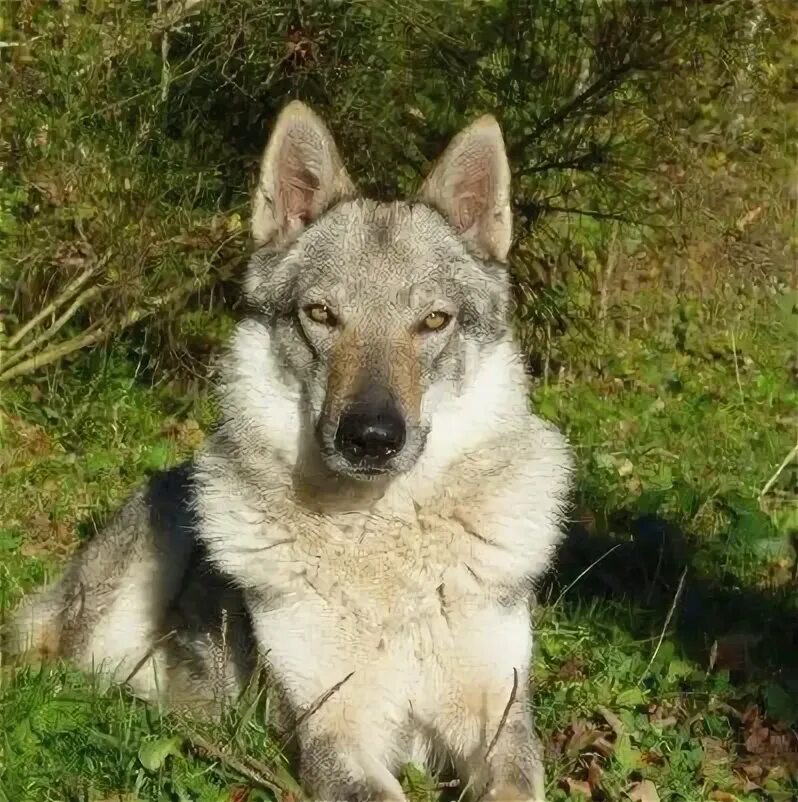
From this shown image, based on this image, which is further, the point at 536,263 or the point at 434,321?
the point at 536,263

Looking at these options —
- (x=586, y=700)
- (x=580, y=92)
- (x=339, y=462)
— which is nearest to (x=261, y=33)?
(x=580, y=92)

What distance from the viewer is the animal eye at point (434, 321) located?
398cm

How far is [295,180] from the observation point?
430cm

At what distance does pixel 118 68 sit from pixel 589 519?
3.40m

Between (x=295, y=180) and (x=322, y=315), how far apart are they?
589 mm

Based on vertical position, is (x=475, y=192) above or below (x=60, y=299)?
above

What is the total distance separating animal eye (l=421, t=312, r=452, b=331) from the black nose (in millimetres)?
346

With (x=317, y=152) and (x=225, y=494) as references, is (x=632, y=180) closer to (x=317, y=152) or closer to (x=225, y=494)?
(x=317, y=152)

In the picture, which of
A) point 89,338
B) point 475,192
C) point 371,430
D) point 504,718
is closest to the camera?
point 504,718

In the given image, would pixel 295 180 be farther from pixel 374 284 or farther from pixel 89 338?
pixel 89 338

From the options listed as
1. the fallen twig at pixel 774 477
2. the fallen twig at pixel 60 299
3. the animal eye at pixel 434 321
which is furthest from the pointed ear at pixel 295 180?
the fallen twig at pixel 774 477

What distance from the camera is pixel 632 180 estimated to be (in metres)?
7.04

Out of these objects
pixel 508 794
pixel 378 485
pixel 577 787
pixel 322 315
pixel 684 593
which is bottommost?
pixel 684 593

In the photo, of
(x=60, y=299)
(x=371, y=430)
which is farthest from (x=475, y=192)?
(x=60, y=299)
